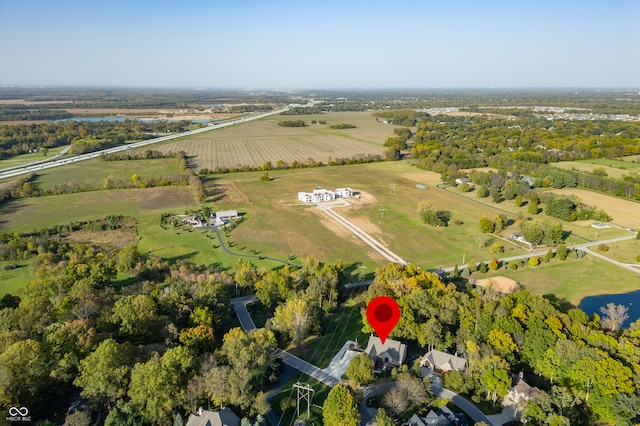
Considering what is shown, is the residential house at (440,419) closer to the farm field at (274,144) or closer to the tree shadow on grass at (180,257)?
the tree shadow on grass at (180,257)

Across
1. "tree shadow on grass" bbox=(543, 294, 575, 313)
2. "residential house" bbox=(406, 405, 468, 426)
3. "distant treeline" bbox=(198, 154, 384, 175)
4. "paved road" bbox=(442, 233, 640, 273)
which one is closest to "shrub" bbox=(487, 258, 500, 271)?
"paved road" bbox=(442, 233, 640, 273)

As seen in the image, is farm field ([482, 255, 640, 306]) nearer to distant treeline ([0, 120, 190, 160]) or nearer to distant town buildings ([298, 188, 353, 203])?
distant town buildings ([298, 188, 353, 203])

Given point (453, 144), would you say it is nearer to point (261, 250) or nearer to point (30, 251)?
point (261, 250)

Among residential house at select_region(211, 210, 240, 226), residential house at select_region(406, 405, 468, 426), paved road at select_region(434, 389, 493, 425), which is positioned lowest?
paved road at select_region(434, 389, 493, 425)

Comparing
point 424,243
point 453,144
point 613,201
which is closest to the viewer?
point 424,243

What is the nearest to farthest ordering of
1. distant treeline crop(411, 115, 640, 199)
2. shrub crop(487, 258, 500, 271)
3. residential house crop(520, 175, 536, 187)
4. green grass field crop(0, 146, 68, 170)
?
1. shrub crop(487, 258, 500, 271)
2. distant treeline crop(411, 115, 640, 199)
3. residential house crop(520, 175, 536, 187)
4. green grass field crop(0, 146, 68, 170)

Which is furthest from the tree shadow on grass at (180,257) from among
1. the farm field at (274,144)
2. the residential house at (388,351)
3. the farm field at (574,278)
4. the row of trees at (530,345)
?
the farm field at (274,144)

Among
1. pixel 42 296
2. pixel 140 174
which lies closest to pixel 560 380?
pixel 42 296
